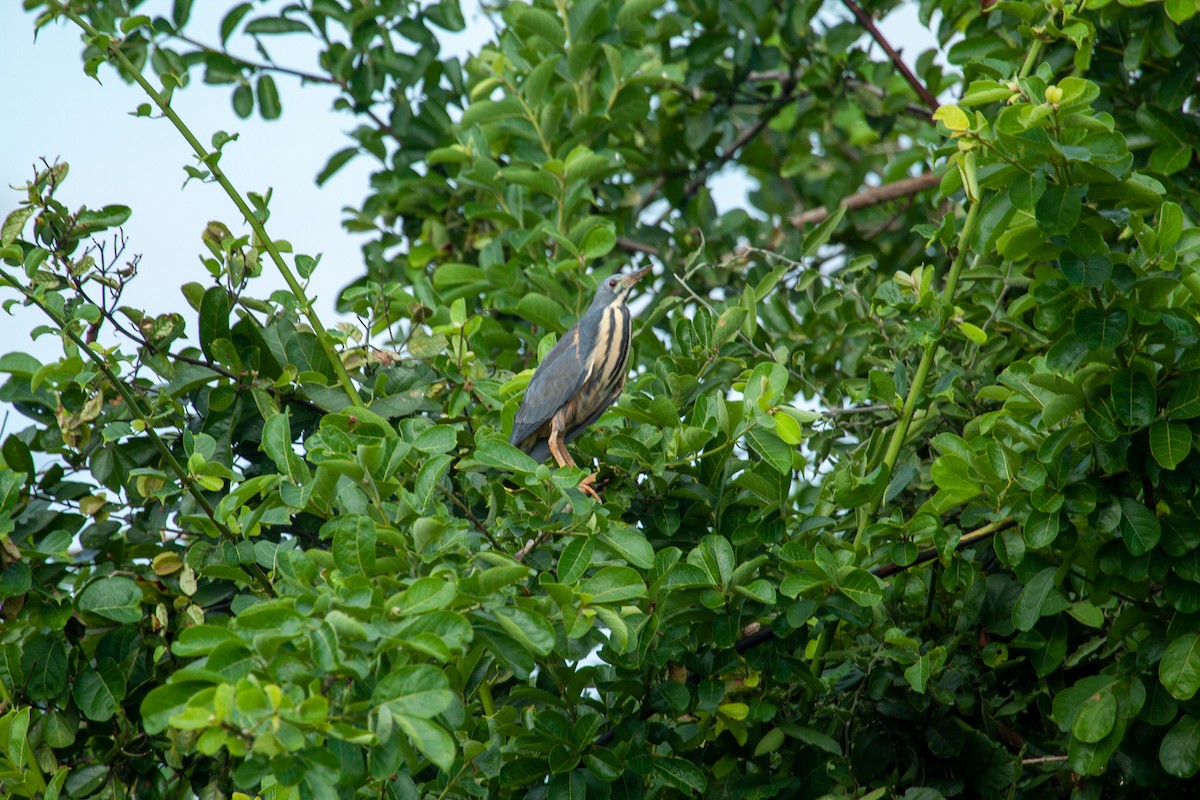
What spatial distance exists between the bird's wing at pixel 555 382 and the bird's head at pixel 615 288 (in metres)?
0.33

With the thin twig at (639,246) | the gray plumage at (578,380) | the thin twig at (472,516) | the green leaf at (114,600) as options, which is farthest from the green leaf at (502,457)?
the thin twig at (639,246)

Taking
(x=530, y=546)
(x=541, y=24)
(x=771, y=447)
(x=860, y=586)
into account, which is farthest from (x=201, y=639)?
(x=541, y=24)

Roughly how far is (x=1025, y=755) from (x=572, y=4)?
335 centimetres

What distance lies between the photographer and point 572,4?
503 centimetres

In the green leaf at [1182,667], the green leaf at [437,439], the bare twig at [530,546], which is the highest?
the green leaf at [437,439]

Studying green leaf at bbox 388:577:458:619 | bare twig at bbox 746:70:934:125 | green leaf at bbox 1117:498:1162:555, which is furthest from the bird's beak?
green leaf at bbox 388:577:458:619

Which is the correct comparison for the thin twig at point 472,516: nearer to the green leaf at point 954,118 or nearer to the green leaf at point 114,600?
the green leaf at point 114,600

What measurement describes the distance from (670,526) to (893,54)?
2859 millimetres

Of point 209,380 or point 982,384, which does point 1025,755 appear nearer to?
point 982,384

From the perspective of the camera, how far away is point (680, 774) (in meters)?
2.99

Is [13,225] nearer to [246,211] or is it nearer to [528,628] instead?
[246,211]

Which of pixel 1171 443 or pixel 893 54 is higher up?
pixel 893 54

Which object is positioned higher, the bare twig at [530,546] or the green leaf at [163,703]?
the green leaf at [163,703]

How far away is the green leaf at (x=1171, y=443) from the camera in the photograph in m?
2.79
